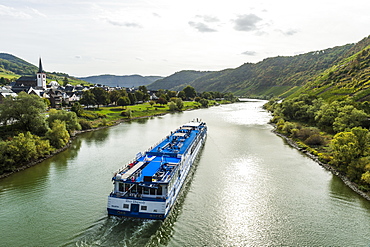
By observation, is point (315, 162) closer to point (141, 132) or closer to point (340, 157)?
point (340, 157)

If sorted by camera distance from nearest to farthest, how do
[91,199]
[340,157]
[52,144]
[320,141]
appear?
[91,199] < [340,157] < [52,144] < [320,141]

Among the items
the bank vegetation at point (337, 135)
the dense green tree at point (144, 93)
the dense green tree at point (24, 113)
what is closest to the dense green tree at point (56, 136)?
the dense green tree at point (24, 113)

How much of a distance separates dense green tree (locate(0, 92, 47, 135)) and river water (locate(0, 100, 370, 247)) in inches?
351

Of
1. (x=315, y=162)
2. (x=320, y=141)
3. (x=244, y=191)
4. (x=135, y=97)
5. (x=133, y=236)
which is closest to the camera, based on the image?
(x=133, y=236)

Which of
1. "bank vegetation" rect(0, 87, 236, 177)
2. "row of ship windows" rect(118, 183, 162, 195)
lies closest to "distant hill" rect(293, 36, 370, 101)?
"row of ship windows" rect(118, 183, 162, 195)

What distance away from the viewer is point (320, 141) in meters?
48.5

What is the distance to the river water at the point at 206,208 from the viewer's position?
20.0 meters

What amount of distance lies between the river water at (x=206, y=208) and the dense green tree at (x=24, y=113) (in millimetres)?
8908

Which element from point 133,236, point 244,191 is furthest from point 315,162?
point 133,236

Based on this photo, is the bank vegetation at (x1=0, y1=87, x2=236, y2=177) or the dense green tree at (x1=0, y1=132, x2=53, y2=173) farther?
the bank vegetation at (x1=0, y1=87, x2=236, y2=177)

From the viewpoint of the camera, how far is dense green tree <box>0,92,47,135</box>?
45.1 metres

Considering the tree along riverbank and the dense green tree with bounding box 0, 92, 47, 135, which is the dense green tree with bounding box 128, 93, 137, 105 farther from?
the dense green tree with bounding box 0, 92, 47, 135

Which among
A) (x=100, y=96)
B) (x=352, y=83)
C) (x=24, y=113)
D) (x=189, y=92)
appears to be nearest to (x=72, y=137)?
(x=24, y=113)

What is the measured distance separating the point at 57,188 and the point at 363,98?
74.3 metres
